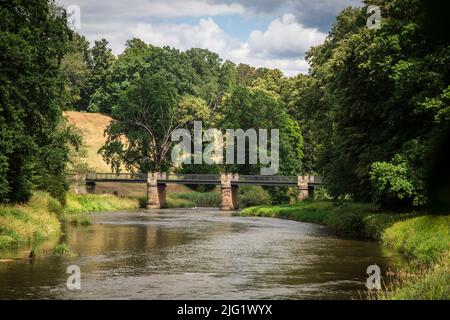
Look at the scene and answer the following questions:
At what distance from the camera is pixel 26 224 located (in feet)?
111

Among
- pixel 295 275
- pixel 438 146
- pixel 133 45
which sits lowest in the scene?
pixel 295 275

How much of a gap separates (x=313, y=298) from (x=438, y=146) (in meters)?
17.5

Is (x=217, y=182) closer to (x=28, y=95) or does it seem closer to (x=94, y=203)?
(x=94, y=203)

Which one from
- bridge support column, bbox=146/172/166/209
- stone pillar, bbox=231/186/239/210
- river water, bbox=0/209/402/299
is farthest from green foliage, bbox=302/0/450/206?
bridge support column, bbox=146/172/166/209

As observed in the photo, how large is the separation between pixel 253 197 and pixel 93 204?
23.9 meters

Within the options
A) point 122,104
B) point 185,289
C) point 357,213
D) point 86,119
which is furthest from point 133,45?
point 185,289

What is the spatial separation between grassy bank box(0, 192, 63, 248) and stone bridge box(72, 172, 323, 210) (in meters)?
41.1

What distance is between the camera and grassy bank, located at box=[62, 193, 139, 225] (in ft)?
208

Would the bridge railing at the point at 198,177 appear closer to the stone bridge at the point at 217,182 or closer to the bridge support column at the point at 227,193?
the stone bridge at the point at 217,182

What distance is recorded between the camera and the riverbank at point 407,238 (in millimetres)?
16188

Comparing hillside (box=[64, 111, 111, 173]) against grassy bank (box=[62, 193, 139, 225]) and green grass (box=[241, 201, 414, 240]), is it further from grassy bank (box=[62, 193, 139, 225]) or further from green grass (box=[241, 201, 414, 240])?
green grass (box=[241, 201, 414, 240])

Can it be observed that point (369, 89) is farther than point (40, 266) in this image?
Yes

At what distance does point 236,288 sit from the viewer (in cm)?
2025
